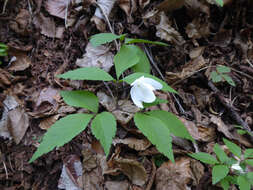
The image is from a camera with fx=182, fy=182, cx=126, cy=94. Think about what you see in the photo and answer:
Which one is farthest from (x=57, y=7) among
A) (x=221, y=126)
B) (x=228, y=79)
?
(x=221, y=126)

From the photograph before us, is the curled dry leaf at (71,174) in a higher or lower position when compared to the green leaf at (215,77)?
lower

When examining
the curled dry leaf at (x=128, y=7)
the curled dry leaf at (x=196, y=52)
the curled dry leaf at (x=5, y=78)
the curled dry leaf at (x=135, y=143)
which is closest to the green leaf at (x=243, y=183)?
the curled dry leaf at (x=135, y=143)

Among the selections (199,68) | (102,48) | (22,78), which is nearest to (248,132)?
(199,68)

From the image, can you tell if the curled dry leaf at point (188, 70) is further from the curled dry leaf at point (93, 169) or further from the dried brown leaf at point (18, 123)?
the dried brown leaf at point (18, 123)

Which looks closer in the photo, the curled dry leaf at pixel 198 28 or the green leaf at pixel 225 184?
the green leaf at pixel 225 184

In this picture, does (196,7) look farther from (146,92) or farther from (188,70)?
(146,92)

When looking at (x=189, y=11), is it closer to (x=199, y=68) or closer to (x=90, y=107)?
(x=199, y=68)

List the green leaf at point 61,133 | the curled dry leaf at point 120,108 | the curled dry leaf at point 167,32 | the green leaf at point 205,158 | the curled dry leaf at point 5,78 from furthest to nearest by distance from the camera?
the curled dry leaf at point 167,32 < the curled dry leaf at point 5,78 < the curled dry leaf at point 120,108 < the green leaf at point 205,158 < the green leaf at point 61,133
